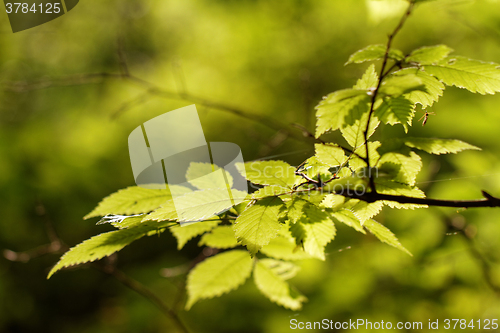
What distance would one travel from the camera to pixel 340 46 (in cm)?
242

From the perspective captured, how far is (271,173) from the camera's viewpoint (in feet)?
1.91

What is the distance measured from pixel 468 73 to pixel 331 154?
0.27 metres

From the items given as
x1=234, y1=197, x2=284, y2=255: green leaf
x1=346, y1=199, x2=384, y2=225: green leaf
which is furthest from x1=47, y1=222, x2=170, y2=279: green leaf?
x1=346, y1=199, x2=384, y2=225: green leaf

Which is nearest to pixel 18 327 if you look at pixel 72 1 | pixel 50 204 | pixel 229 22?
pixel 50 204

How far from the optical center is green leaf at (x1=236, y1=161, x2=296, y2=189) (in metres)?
0.57

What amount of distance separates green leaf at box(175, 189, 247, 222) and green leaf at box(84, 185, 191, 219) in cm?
14

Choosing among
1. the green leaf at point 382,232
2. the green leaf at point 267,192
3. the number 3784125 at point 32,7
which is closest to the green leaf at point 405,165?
the green leaf at point 382,232

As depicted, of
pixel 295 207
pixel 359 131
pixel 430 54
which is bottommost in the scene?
pixel 295 207

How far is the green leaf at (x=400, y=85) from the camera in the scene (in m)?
0.42

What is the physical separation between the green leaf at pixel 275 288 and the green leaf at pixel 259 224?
1.73ft

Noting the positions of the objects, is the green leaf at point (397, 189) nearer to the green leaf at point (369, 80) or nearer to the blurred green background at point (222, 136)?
the green leaf at point (369, 80)

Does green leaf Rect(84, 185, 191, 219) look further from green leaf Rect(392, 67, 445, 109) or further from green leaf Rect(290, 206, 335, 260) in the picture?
green leaf Rect(392, 67, 445, 109)

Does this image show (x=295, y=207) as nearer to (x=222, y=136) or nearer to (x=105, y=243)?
(x=105, y=243)

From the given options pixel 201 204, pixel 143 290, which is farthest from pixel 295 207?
pixel 143 290
